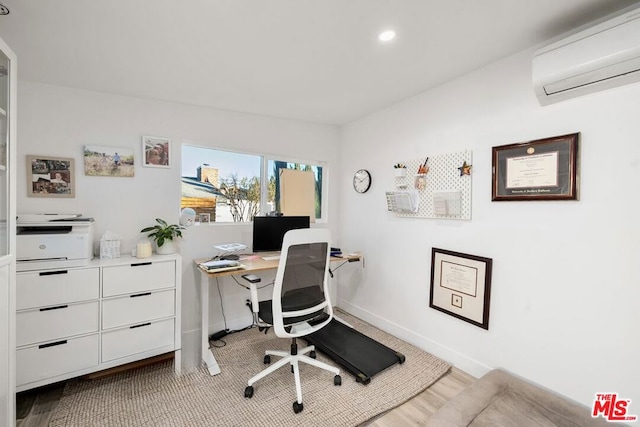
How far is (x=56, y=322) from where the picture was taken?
6.46 feet

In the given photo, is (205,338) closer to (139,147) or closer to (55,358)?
(55,358)

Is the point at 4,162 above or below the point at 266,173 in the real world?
Answer: below

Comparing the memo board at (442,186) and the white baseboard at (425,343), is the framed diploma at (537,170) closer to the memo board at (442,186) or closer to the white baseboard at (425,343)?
the memo board at (442,186)

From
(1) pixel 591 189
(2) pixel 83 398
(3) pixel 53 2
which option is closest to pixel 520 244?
(1) pixel 591 189

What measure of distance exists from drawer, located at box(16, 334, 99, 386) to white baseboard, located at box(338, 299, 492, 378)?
8.25ft

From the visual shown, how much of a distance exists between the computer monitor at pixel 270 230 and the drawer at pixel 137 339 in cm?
102

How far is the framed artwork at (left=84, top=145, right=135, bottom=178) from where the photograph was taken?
245 centimetres

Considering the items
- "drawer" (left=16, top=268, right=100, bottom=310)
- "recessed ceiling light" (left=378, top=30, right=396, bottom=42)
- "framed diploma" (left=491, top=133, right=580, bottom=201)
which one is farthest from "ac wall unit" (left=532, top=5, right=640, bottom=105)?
"drawer" (left=16, top=268, right=100, bottom=310)

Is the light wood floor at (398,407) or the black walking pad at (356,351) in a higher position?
the black walking pad at (356,351)

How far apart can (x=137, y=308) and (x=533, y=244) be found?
2965 millimetres

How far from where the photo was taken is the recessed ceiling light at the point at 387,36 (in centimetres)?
170

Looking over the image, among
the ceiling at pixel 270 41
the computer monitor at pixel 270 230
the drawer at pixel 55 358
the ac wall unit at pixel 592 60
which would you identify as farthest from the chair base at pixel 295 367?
the ac wall unit at pixel 592 60

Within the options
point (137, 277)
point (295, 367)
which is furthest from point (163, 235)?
point (295, 367)

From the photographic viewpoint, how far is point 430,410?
191cm
